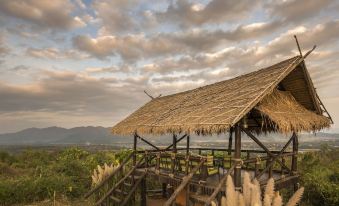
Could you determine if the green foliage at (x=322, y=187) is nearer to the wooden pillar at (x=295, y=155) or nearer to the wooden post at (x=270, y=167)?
the wooden pillar at (x=295, y=155)

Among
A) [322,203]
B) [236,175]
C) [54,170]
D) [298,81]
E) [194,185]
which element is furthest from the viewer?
[54,170]

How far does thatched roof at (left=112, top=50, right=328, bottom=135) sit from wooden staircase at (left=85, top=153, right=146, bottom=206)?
1.69 metres

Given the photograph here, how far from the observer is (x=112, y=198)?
12.2 metres

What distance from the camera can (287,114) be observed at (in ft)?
30.6

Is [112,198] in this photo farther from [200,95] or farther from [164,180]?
[200,95]

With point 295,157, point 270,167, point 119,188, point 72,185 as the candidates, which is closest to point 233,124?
point 270,167

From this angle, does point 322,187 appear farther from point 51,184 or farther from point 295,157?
point 51,184

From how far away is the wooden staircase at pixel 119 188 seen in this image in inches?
468

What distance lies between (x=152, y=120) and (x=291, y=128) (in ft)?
18.4

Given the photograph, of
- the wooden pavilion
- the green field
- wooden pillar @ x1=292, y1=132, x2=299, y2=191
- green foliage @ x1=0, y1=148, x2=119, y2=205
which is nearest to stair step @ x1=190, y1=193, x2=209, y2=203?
the wooden pavilion

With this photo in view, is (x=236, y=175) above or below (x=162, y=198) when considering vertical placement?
above

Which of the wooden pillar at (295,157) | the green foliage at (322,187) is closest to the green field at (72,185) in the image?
the green foliage at (322,187)

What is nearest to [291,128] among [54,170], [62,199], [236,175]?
[236,175]

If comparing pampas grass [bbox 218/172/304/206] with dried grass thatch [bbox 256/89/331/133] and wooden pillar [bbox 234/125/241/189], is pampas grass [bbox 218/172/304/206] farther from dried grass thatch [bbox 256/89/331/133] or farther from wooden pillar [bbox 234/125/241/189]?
dried grass thatch [bbox 256/89/331/133]
